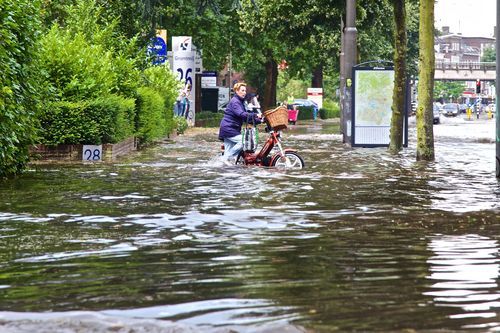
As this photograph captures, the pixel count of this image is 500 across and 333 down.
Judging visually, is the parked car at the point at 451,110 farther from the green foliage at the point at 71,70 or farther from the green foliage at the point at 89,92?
Result: the green foliage at the point at 71,70

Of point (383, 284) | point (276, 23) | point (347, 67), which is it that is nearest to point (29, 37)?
point (383, 284)

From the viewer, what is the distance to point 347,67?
114ft

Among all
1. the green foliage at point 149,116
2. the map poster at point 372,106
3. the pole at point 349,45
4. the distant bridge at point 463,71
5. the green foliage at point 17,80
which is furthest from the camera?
the distant bridge at point 463,71

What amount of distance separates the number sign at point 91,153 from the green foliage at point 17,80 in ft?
15.7

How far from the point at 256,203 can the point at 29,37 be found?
570 cm

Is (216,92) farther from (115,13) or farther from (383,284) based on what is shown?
(383,284)

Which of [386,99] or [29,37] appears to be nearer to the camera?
[29,37]

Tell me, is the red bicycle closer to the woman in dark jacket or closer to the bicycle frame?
the bicycle frame

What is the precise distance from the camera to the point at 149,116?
3169cm

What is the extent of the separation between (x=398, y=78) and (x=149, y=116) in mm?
6978

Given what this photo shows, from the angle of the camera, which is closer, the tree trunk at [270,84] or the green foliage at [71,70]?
the green foliage at [71,70]

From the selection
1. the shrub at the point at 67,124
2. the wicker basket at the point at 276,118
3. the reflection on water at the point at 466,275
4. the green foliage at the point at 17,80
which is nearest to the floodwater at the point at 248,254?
the reflection on water at the point at 466,275

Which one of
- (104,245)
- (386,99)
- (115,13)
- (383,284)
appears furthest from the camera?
(115,13)

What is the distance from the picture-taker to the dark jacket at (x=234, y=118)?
21797 millimetres
